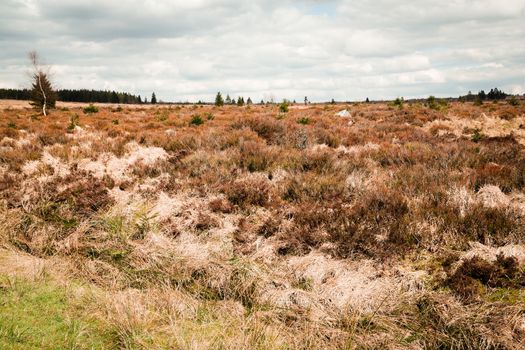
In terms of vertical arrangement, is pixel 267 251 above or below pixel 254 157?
below

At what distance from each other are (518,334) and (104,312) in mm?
3958

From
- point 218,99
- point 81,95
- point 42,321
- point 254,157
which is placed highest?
point 81,95

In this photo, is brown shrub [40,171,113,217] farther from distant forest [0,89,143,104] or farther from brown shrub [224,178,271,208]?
distant forest [0,89,143,104]

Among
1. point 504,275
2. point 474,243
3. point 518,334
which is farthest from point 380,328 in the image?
point 474,243

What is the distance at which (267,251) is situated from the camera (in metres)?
5.04

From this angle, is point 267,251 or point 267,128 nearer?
point 267,251

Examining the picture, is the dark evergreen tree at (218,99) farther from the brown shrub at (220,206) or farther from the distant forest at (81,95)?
the distant forest at (81,95)

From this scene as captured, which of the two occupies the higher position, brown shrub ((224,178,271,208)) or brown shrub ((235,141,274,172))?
brown shrub ((235,141,274,172))

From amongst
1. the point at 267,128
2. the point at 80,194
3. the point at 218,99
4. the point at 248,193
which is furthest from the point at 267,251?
the point at 218,99

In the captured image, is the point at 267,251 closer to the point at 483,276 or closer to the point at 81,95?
the point at 483,276

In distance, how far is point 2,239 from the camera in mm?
5617

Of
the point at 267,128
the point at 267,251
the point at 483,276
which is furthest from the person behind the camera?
the point at 267,128

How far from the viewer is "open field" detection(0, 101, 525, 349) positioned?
3428 mm

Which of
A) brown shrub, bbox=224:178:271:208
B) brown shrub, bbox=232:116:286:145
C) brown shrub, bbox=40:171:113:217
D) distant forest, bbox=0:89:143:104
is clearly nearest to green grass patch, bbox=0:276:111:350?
brown shrub, bbox=40:171:113:217
